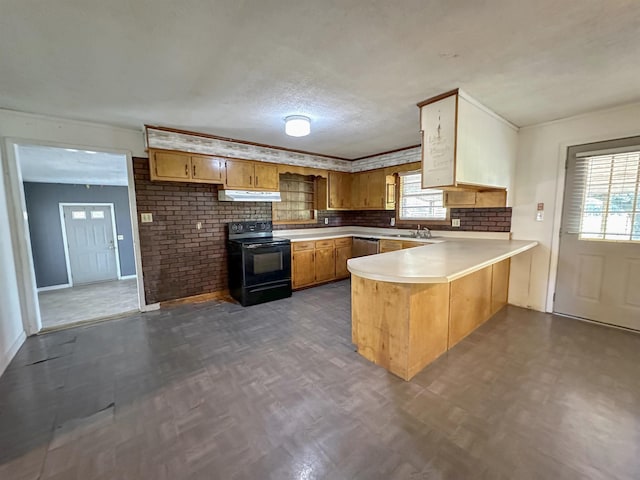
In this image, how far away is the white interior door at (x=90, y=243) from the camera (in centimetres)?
593

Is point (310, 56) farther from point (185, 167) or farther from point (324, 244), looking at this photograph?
point (324, 244)

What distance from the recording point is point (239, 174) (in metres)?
4.16

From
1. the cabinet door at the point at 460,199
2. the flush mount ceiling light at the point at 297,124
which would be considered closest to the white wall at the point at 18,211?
the flush mount ceiling light at the point at 297,124

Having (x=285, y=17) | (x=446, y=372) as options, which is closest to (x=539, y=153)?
(x=446, y=372)

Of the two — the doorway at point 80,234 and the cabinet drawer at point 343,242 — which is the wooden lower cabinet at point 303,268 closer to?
the cabinet drawer at point 343,242

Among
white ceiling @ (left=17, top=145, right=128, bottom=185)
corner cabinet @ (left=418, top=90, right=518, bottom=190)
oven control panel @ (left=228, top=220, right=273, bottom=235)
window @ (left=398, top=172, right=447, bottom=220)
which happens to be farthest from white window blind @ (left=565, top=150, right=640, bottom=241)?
white ceiling @ (left=17, top=145, right=128, bottom=185)

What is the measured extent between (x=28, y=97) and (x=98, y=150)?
0.88 m

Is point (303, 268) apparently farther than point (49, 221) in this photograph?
No

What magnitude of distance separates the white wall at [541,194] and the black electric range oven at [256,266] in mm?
3345

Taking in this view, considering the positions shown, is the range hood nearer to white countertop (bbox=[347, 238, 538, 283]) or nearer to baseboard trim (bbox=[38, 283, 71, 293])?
white countertop (bbox=[347, 238, 538, 283])

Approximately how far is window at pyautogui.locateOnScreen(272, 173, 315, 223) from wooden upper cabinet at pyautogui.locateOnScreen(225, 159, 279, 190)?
0.63 meters

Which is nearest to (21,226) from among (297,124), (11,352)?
(11,352)

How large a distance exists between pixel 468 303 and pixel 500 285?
43.0 inches

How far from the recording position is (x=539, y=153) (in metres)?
3.44
